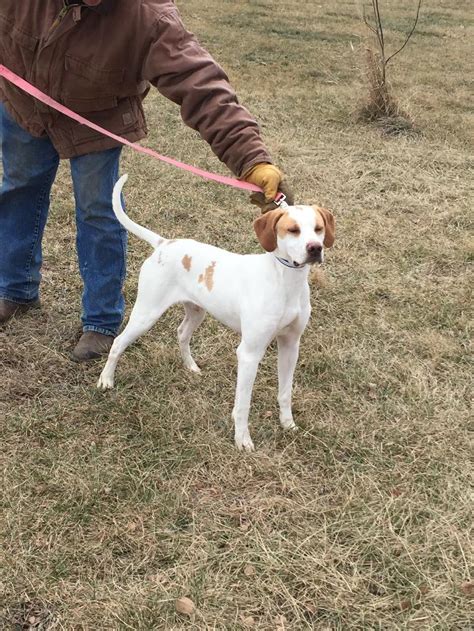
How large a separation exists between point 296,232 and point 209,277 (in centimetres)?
59

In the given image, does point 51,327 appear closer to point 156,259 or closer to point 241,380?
point 156,259

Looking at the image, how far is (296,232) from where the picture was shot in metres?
2.43

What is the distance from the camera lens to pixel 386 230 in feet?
17.1

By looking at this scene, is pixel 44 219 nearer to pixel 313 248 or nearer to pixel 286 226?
pixel 286 226

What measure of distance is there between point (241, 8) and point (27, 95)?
42.1 ft

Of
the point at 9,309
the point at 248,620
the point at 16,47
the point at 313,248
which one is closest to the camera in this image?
the point at 248,620

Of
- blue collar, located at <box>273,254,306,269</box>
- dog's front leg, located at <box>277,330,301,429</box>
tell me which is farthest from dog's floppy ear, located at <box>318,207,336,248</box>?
dog's front leg, located at <box>277,330,301,429</box>

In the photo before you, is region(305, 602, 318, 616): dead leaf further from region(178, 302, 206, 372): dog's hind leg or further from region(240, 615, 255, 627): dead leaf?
region(178, 302, 206, 372): dog's hind leg

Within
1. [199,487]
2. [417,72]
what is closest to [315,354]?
[199,487]

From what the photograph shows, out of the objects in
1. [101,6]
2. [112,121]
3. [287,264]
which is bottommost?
[287,264]

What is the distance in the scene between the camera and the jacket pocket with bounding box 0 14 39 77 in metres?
2.85

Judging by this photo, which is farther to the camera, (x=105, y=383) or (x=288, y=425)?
(x=105, y=383)

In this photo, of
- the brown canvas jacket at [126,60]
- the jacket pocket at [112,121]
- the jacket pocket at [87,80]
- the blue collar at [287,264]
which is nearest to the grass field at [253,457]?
the blue collar at [287,264]

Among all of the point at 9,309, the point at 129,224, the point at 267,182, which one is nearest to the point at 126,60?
the point at 129,224
